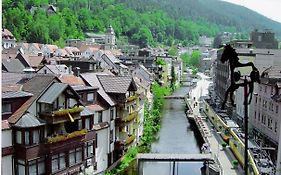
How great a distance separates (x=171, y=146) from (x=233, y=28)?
9751cm

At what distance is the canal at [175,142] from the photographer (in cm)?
1381

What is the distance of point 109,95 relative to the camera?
12.0 m

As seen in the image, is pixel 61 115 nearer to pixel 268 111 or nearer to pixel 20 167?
pixel 20 167

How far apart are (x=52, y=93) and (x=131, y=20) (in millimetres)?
73539

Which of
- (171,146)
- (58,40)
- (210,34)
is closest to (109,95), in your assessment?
(171,146)

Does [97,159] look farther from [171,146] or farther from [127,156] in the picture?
[171,146]

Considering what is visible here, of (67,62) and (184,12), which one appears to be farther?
(184,12)

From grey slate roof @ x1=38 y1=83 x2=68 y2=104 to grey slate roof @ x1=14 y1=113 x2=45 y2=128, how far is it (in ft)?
1.40

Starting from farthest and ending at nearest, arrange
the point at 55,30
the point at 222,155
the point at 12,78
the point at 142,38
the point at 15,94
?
the point at 142,38 < the point at 55,30 < the point at 222,155 < the point at 12,78 < the point at 15,94

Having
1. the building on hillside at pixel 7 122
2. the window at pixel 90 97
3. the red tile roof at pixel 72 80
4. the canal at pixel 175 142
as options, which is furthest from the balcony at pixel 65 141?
the canal at pixel 175 142

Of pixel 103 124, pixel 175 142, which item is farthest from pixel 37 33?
pixel 103 124

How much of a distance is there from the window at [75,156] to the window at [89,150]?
44 centimetres

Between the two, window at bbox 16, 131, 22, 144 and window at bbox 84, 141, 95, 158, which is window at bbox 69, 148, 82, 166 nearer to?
window at bbox 84, 141, 95, 158

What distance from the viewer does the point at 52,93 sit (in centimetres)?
846
